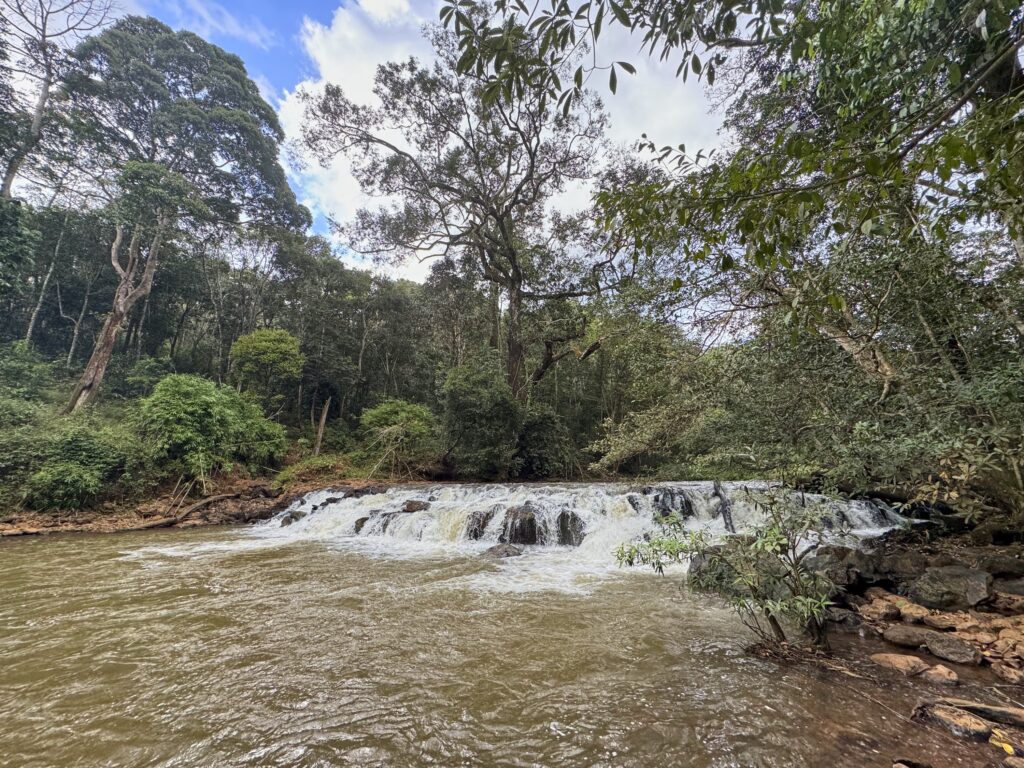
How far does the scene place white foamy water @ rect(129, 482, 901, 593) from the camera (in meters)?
6.50

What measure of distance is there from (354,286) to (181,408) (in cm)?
1152

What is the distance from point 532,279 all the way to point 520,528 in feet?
33.4

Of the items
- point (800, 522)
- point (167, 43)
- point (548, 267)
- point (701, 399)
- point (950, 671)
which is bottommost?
point (950, 671)

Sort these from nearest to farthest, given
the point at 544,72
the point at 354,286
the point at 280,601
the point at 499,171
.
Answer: the point at 544,72, the point at 280,601, the point at 499,171, the point at 354,286

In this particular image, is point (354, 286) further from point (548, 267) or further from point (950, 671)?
point (950, 671)

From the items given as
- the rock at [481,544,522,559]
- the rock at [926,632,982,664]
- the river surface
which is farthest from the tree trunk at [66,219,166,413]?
the rock at [926,632,982,664]

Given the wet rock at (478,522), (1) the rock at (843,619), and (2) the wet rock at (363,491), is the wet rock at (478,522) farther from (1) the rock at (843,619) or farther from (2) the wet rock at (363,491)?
(1) the rock at (843,619)

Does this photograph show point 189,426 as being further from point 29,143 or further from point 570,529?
point 29,143

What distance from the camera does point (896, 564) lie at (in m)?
4.68

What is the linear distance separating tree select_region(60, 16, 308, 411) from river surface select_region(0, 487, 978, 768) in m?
15.9

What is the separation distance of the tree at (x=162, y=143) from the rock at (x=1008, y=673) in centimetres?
2144

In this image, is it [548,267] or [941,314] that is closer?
[941,314]

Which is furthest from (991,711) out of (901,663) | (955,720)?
(901,663)

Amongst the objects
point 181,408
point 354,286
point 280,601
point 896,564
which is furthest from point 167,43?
point 896,564
